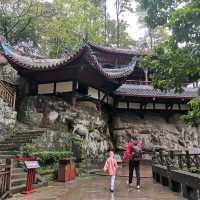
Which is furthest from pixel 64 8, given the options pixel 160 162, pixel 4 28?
pixel 160 162

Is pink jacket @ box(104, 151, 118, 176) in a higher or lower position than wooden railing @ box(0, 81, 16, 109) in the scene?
lower

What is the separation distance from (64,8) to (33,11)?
13.6 feet

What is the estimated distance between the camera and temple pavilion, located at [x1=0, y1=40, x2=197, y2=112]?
15.9 metres

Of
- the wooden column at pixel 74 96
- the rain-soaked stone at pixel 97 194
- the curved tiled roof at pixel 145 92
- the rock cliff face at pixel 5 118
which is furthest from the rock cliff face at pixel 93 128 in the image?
the rain-soaked stone at pixel 97 194

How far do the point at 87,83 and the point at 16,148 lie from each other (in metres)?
7.10

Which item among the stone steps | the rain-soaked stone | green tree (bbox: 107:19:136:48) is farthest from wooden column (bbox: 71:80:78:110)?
green tree (bbox: 107:19:136:48)

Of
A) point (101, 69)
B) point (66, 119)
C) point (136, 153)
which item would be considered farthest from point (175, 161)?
point (66, 119)

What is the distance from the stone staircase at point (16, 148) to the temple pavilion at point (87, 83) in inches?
159

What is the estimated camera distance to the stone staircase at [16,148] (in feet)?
30.6

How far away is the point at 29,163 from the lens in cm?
902

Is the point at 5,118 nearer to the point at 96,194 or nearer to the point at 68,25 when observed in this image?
the point at 96,194

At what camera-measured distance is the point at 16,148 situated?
1210 centimetres

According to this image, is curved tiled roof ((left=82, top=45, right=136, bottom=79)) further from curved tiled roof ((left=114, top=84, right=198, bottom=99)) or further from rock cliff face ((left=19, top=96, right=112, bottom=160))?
rock cliff face ((left=19, top=96, right=112, bottom=160))

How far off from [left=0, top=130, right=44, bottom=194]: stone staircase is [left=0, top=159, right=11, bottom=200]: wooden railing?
0.37m
